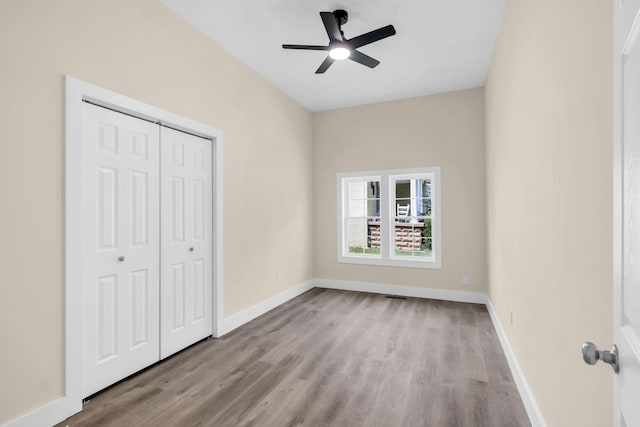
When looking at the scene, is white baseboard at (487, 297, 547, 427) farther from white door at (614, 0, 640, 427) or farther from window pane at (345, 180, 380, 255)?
window pane at (345, 180, 380, 255)

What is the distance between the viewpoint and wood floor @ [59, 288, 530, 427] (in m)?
2.02

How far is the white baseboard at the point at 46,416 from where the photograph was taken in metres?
1.79

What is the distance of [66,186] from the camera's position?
201cm

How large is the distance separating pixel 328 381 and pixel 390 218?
3094 mm

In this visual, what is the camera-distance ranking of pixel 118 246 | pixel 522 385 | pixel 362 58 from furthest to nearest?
pixel 362 58, pixel 118 246, pixel 522 385

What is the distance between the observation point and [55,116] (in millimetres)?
1973

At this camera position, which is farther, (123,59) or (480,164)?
(480,164)

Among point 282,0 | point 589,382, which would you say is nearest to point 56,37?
point 282,0

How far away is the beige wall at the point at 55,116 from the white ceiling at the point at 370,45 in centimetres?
32

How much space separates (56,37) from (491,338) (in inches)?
173

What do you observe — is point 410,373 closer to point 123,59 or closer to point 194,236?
point 194,236

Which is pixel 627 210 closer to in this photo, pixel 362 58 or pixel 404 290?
pixel 362 58

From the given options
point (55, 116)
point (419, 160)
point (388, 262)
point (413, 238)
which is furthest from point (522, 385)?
point (55, 116)

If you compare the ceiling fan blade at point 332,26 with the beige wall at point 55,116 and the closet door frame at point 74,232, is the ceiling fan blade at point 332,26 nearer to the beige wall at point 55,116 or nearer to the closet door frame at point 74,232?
the beige wall at point 55,116
